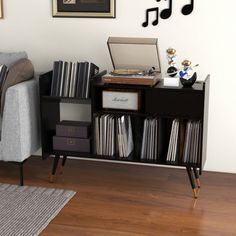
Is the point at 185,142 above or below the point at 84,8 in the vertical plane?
below

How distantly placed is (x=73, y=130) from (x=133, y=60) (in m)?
0.62

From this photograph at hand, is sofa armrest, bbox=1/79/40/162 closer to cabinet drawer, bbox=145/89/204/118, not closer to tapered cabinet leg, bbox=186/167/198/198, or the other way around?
cabinet drawer, bbox=145/89/204/118

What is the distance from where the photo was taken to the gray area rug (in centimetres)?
252

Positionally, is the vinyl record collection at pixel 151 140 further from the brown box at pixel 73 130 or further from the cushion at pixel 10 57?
the cushion at pixel 10 57

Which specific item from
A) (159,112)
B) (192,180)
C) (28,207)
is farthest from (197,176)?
(28,207)

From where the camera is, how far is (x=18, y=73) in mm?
3070

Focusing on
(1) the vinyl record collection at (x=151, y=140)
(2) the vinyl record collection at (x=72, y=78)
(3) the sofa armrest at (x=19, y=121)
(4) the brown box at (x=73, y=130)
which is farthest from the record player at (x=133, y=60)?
(3) the sofa armrest at (x=19, y=121)

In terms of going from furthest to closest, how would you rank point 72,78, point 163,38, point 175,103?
1. point 163,38
2. point 72,78
3. point 175,103

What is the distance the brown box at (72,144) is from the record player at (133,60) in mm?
452

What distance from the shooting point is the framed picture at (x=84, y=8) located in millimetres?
3273

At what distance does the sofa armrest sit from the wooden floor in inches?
9.8

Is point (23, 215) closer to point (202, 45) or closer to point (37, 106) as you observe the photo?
point (37, 106)

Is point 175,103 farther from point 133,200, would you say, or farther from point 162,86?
point 133,200

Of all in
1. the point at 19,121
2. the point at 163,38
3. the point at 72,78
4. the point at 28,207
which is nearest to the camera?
the point at 28,207
